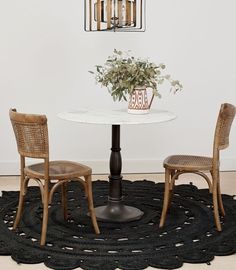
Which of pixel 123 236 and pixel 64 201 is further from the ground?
pixel 64 201

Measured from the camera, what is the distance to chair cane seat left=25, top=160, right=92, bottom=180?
3.50 metres

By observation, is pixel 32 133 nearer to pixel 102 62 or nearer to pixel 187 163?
pixel 187 163

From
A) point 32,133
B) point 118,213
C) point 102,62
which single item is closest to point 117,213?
point 118,213

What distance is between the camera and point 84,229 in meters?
3.78

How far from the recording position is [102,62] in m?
5.36

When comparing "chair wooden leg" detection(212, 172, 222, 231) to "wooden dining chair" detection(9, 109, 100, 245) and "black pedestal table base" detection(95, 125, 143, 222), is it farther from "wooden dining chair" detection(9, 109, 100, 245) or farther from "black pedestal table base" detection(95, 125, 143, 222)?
"wooden dining chair" detection(9, 109, 100, 245)

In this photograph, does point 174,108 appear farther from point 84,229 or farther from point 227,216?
point 84,229

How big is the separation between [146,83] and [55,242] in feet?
4.30

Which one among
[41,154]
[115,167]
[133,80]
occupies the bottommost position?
[115,167]

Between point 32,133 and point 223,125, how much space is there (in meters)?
1.31

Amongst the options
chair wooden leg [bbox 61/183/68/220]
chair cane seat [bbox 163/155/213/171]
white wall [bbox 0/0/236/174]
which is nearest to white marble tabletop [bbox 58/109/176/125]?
chair cane seat [bbox 163/155/213/171]

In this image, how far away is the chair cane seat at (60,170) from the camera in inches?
138

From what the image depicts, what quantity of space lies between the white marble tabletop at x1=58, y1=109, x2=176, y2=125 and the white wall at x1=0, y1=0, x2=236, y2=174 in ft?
4.03

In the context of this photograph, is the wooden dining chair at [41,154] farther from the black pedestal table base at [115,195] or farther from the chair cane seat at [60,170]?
the black pedestal table base at [115,195]
